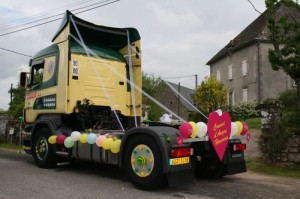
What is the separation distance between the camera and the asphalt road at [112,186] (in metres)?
7.29

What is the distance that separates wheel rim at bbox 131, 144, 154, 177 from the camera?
752cm

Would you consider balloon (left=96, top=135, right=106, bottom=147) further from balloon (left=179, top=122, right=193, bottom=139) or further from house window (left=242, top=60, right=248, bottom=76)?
house window (left=242, top=60, right=248, bottom=76)

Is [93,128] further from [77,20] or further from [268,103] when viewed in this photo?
[268,103]

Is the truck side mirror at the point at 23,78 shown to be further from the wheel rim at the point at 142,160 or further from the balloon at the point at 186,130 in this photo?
the balloon at the point at 186,130

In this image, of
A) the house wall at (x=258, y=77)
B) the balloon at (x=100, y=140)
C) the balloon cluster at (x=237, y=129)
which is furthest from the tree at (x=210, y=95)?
the balloon at (x=100, y=140)

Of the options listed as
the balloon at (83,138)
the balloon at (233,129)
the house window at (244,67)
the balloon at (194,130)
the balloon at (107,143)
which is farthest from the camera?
the house window at (244,67)

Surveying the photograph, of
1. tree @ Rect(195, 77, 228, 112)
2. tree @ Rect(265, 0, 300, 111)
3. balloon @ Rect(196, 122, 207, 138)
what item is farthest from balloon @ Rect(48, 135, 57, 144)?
tree @ Rect(195, 77, 228, 112)

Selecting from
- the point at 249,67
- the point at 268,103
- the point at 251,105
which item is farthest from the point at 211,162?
the point at 249,67

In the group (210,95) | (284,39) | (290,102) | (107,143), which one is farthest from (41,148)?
(210,95)

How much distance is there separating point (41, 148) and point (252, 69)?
92.0 ft

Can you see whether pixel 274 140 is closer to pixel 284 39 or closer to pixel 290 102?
pixel 284 39

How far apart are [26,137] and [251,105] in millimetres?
22751

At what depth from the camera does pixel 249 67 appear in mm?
36531

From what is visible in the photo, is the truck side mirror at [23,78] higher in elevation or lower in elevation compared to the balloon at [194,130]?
higher
